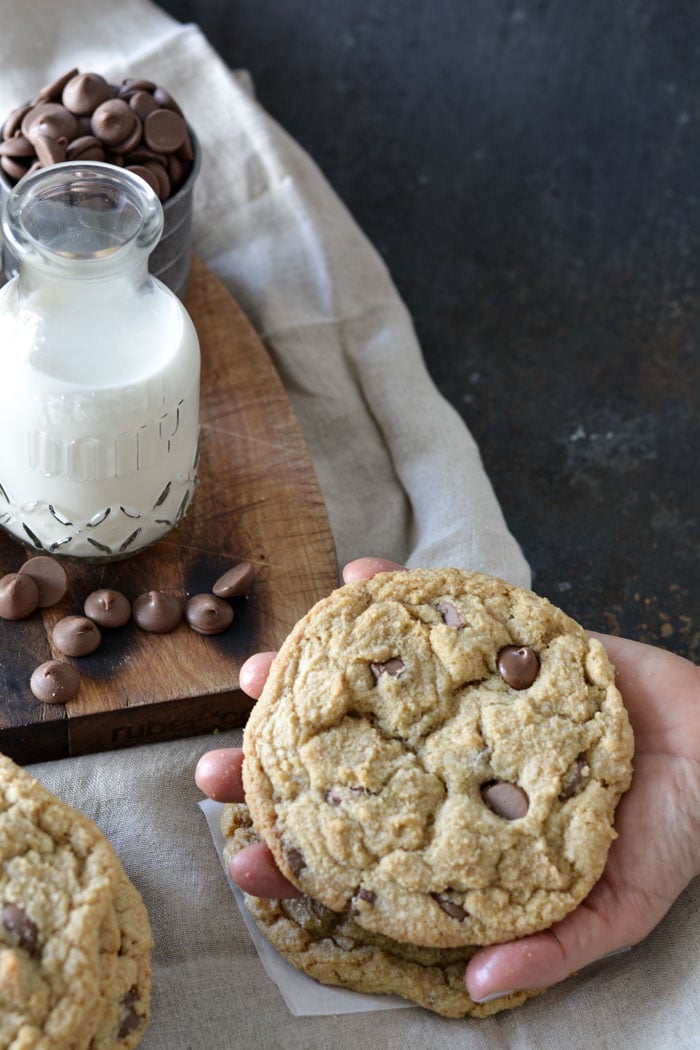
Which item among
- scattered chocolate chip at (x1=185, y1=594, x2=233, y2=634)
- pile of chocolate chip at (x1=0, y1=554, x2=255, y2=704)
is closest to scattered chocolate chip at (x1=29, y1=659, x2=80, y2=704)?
pile of chocolate chip at (x1=0, y1=554, x2=255, y2=704)

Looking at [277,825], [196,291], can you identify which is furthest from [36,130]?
[277,825]

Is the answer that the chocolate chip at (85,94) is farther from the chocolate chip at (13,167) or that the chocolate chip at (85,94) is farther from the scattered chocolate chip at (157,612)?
the scattered chocolate chip at (157,612)

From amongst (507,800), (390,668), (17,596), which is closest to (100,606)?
(17,596)

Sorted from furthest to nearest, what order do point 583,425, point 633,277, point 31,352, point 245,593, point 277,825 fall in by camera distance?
1. point 633,277
2. point 583,425
3. point 245,593
4. point 31,352
5. point 277,825

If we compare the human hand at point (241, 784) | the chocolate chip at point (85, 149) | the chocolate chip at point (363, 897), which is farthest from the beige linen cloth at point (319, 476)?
the chocolate chip at point (85, 149)

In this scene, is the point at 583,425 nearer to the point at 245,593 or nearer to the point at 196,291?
the point at 196,291

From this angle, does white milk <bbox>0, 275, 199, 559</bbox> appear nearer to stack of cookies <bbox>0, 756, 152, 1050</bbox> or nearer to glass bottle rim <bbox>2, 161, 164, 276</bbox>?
glass bottle rim <bbox>2, 161, 164, 276</bbox>
